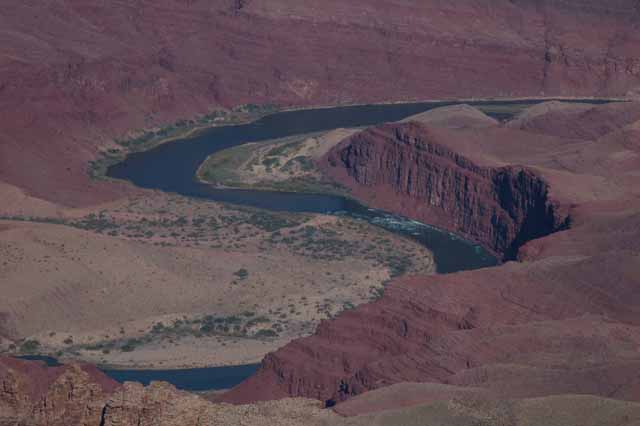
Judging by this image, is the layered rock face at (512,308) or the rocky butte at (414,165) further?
the layered rock face at (512,308)

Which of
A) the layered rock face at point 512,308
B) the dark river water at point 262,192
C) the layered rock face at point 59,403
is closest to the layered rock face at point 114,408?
the layered rock face at point 59,403

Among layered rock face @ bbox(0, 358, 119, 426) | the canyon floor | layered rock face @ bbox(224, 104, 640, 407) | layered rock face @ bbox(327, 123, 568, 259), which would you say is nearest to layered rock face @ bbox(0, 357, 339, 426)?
layered rock face @ bbox(0, 358, 119, 426)

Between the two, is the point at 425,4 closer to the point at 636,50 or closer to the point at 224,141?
the point at 636,50

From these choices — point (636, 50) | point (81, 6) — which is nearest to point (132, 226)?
point (81, 6)

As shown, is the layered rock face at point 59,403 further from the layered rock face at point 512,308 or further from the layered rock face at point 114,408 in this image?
the layered rock face at point 512,308

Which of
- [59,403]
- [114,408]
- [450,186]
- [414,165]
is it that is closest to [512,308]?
[59,403]

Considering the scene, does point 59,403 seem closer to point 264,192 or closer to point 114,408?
point 114,408
